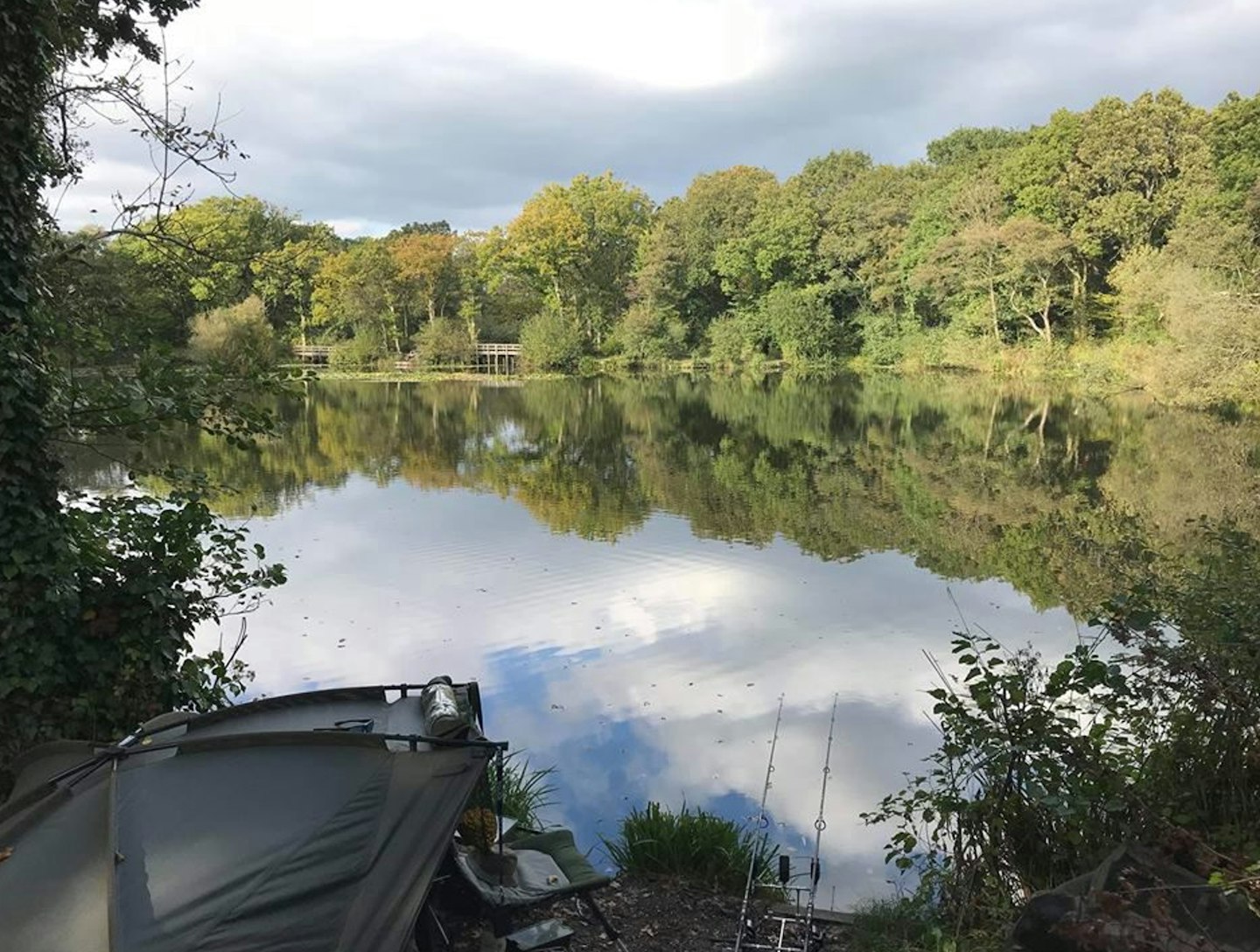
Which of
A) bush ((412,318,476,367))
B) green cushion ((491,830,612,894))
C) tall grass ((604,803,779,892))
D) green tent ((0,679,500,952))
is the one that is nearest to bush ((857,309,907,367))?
bush ((412,318,476,367))

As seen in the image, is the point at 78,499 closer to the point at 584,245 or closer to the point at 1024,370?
the point at 1024,370

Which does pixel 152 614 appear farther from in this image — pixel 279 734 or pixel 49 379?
pixel 279 734

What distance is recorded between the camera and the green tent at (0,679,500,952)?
2570 millimetres

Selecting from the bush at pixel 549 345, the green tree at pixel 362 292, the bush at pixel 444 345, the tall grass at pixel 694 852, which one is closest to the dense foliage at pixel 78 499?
the tall grass at pixel 694 852

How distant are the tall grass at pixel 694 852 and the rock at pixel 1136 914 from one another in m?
2.36

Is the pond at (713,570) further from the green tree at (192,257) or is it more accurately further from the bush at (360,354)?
the bush at (360,354)

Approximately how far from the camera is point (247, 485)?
60.4 feet

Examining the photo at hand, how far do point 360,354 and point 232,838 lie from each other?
5081 centimetres

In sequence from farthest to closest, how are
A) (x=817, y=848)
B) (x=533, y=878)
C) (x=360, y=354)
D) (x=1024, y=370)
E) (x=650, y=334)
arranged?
(x=360, y=354)
(x=650, y=334)
(x=1024, y=370)
(x=817, y=848)
(x=533, y=878)

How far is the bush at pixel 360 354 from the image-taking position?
167 ft

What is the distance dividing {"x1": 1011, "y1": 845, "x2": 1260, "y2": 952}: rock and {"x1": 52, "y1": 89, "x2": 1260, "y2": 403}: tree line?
67.0 ft

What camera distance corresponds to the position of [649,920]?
4.39m

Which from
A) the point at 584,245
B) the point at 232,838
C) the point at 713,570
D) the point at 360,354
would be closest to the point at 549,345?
the point at 584,245

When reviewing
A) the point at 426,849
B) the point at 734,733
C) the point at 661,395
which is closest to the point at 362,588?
the point at 734,733
